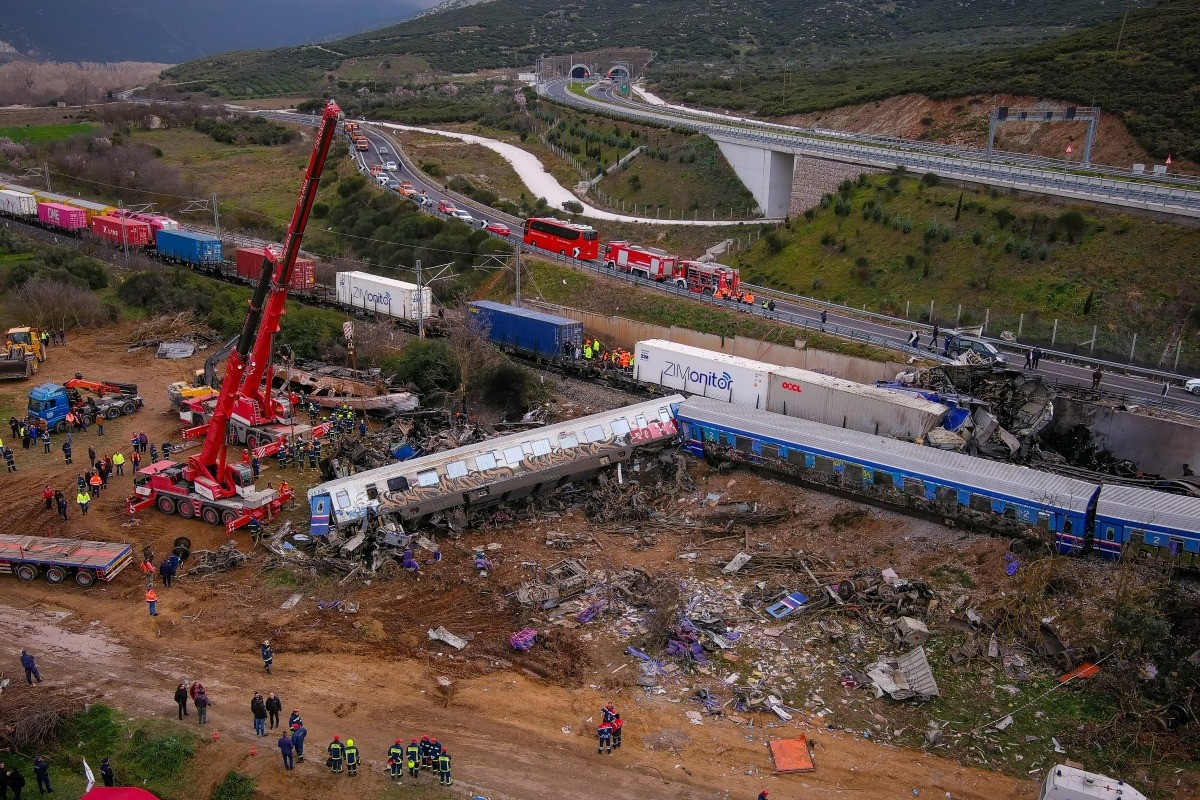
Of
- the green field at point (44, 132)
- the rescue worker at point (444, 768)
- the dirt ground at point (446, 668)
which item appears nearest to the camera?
the rescue worker at point (444, 768)

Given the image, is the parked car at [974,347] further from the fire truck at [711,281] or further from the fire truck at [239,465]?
the fire truck at [239,465]

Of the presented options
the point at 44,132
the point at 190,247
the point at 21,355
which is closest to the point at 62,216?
the point at 190,247

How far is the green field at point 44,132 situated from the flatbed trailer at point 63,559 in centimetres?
9221

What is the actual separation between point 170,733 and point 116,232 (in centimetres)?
5552

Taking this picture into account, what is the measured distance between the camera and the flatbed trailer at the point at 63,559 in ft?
92.6

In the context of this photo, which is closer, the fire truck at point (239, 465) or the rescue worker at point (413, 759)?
the rescue worker at point (413, 759)

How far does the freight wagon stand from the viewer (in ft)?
120

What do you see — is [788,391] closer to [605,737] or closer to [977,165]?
[605,737]

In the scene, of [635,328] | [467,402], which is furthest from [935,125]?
[467,402]

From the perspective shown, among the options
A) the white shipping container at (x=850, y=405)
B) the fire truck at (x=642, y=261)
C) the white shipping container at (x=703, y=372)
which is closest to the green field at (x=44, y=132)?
the fire truck at (x=642, y=261)

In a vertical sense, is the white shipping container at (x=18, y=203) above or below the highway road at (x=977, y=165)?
below

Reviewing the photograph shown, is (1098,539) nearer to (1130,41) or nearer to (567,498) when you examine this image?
(567,498)

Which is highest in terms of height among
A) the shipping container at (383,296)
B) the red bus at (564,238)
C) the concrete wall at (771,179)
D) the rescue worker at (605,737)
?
the concrete wall at (771,179)

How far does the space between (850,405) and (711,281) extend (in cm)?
1728
